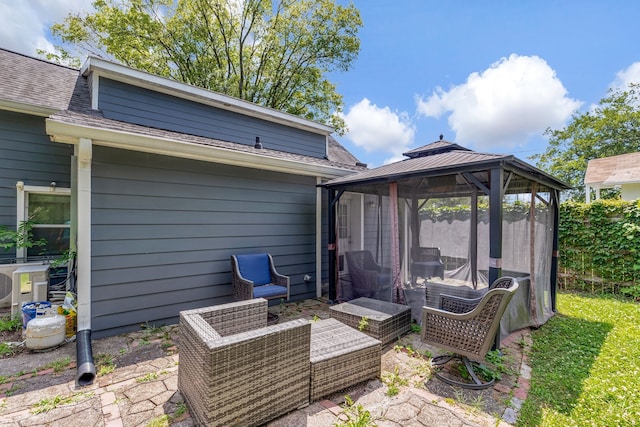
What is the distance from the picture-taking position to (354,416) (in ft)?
7.31

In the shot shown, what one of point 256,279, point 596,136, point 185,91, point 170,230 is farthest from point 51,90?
point 596,136

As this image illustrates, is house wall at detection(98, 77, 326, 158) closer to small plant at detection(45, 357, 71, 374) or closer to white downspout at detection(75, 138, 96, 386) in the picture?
white downspout at detection(75, 138, 96, 386)

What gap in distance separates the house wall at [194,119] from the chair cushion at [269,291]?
12.4ft

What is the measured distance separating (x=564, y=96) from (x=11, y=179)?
3010cm

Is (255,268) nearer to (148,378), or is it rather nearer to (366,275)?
(366,275)

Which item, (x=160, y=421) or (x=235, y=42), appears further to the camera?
Answer: (x=235, y=42)

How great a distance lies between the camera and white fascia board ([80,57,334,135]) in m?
5.17

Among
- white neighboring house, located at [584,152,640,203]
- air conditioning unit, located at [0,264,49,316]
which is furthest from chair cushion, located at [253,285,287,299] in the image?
white neighboring house, located at [584,152,640,203]

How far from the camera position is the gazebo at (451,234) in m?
3.81

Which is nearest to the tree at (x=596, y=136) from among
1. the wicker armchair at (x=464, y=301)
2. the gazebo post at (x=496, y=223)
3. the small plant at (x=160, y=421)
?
the gazebo post at (x=496, y=223)

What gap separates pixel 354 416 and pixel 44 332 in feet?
11.5

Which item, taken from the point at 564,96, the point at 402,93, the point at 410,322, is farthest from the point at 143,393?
the point at 564,96

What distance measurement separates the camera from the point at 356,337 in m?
2.86

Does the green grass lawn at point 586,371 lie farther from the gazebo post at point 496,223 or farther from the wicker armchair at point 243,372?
the wicker armchair at point 243,372
